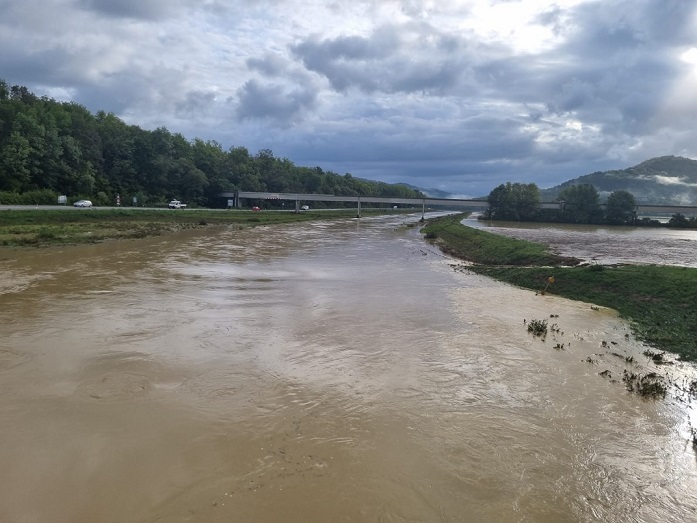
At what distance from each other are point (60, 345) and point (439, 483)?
10.2 m

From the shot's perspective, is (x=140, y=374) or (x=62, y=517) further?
(x=140, y=374)

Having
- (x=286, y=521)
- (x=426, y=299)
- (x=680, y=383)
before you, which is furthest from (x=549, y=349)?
(x=286, y=521)

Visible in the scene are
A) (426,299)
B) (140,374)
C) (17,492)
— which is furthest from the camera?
→ (426,299)

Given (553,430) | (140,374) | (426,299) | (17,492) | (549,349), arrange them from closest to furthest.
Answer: (17,492)
(553,430)
(140,374)
(549,349)
(426,299)

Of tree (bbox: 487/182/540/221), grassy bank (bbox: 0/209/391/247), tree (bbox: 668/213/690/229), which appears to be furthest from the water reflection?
tree (bbox: 487/182/540/221)

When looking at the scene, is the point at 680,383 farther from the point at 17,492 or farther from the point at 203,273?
the point at 203,273

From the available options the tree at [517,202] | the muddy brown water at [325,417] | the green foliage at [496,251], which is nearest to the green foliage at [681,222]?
the tree at [517,202]

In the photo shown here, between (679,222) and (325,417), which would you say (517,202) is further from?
(325,417)

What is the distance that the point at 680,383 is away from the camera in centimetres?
1065

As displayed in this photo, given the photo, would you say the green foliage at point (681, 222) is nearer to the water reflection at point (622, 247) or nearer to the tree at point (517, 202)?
the tree at point (517, 202)

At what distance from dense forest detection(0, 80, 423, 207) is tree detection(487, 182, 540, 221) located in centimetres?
6365

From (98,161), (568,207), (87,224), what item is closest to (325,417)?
(87,224)

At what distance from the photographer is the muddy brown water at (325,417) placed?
624cm

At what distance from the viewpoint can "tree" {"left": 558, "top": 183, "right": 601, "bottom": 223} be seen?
108 meters
